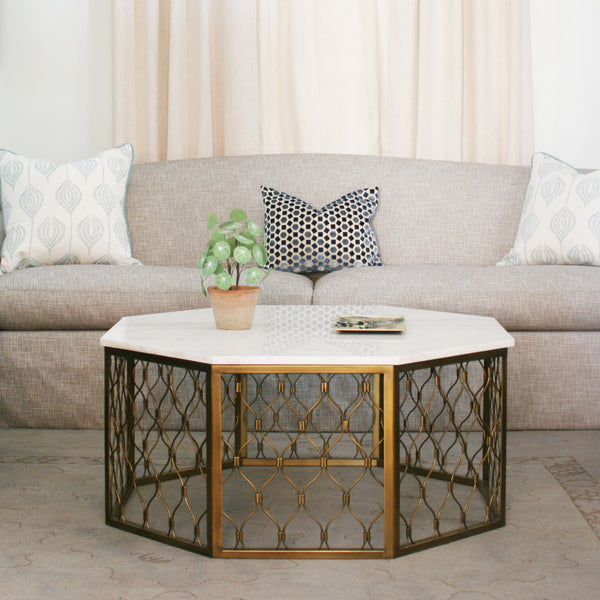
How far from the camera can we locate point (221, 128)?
368 cm

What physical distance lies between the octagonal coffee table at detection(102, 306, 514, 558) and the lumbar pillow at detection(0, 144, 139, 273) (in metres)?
1.03

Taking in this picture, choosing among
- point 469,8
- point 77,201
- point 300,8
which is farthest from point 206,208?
point 469,8

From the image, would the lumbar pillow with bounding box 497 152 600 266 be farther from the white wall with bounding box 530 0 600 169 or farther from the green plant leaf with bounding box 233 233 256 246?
the green plant leaf with bounding box 233 233 256 246

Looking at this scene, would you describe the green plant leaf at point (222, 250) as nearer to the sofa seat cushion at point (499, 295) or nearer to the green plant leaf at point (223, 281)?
the green plant leaf at point (223, 281)

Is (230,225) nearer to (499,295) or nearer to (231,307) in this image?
(231,307)

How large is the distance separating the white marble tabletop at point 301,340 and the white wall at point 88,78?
2.21 m

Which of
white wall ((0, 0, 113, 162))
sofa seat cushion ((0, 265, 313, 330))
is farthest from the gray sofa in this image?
white wall ((0, 0, 113, 162))

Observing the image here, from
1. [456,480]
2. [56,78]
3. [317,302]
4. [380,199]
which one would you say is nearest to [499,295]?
[317,302]

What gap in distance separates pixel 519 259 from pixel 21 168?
1.93m

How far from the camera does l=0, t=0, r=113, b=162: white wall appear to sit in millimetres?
3863

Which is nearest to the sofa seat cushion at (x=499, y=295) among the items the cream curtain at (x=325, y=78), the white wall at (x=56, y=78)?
the cream curtain at (x=325, y=78)

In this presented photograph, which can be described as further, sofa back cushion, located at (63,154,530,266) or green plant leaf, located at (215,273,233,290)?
sofa back cushion, located at (63,154,530,266)

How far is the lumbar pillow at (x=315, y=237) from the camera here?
116 inches

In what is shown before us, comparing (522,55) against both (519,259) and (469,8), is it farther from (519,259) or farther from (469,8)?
(519,259)
